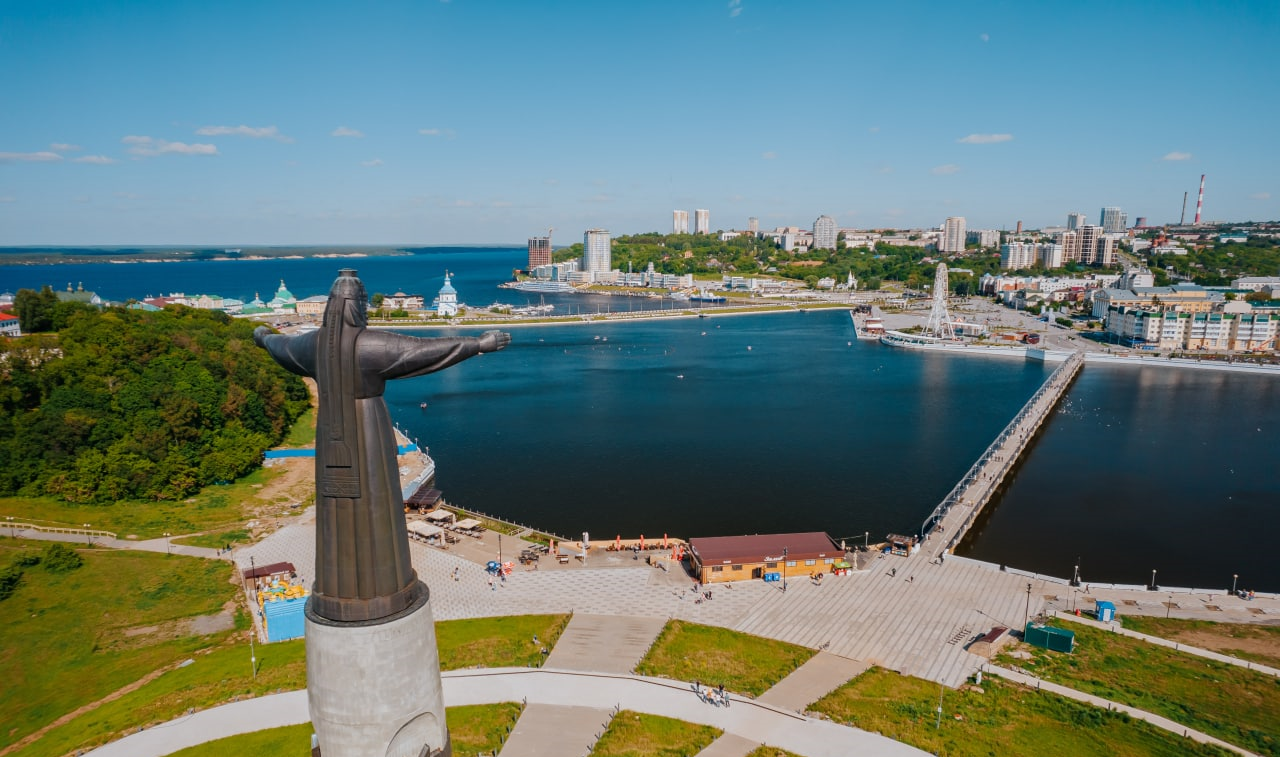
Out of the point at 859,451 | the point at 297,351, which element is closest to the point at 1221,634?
the point at 859,451

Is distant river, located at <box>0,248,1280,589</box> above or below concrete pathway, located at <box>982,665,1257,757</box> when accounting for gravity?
below

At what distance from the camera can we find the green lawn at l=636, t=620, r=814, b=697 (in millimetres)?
15633

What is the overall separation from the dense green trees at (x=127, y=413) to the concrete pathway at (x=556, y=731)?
2090 centimetres

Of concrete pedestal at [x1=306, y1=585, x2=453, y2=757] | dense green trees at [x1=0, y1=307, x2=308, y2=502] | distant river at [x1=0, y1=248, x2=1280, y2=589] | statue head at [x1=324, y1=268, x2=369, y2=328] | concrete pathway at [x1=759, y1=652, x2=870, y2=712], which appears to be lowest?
distant river at [x1=0, y1=248, x2=1280, y2=589]

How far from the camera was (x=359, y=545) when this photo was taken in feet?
21.6

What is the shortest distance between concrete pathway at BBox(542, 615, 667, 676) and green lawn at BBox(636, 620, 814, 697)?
1.15ft

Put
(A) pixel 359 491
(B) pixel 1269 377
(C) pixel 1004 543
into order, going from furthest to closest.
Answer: (B) pixel 1269 377 → (C) pixel 1004 543 → (A) pixel 359 491

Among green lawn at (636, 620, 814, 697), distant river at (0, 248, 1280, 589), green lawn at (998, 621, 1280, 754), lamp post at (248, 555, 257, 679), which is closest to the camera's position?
green lawn at (998, 621, 1280, 754)

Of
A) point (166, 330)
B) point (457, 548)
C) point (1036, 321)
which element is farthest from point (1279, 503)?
point (1036, 321)

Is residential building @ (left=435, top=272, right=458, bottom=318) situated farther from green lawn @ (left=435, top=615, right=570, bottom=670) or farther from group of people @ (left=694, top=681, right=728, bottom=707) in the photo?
group of people @ (left=694, top=681, right=728, bottom=707)

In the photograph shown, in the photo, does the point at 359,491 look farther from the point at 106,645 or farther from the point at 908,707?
the point at 106,645

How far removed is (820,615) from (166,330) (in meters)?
Result: 40.5

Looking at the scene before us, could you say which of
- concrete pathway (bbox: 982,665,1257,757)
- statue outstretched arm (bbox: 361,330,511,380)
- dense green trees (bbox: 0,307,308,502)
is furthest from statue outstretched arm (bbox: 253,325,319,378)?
dense green trees (bbox: 0,307,308,502)

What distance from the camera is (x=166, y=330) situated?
138 feet
